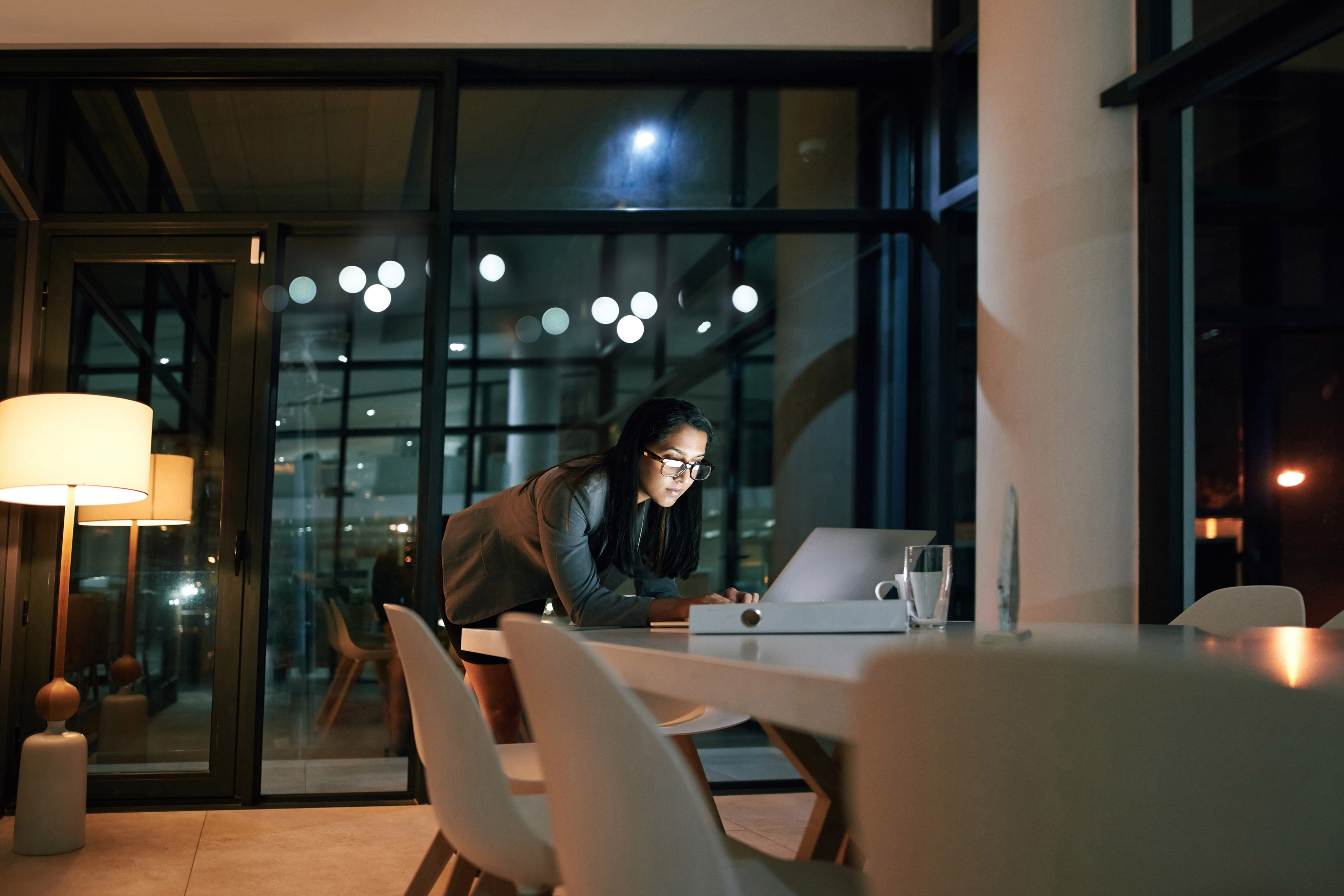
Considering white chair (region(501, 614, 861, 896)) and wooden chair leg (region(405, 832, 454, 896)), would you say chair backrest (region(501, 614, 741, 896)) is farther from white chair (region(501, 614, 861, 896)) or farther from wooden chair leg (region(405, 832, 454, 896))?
wooden chair leg (region(405, 832, 454, 896))

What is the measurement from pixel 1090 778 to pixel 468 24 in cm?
446

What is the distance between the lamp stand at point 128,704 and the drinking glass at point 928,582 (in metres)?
3.45

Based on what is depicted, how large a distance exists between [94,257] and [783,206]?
111 inches

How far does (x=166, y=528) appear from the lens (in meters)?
4.14

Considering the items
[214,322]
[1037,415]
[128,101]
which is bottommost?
[1037,415]

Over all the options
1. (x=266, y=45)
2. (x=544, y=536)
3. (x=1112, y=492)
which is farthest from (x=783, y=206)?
(x=544, y=536)

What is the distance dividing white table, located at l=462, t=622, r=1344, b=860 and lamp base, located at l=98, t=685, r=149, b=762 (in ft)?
9.02

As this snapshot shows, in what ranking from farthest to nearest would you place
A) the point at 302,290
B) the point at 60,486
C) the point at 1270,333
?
the point at 302,290, the point at 60,486, the point at 1270,333

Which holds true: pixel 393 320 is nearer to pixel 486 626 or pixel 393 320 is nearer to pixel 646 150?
pixel 646 150

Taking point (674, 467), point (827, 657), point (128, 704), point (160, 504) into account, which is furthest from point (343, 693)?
point (827, 657)

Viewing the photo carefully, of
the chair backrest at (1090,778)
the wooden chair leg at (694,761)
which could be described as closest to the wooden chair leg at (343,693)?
the wooden chair leg at (694,761)

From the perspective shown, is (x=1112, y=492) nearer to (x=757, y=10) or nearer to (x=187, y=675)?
(x=757, y=10)

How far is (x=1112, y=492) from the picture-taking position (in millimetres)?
3266

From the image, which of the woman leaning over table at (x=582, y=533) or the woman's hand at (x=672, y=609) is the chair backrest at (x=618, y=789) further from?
the woman leaning over table at (x=582, y=533)
